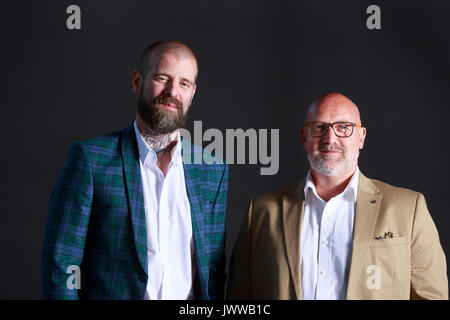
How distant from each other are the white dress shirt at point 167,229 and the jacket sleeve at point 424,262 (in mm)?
1016

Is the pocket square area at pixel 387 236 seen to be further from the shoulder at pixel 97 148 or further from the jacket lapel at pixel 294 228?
the shoulder at pixel 97 148

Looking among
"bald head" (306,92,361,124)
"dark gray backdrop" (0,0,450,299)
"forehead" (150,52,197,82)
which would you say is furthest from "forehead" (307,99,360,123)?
"dark gray backdrop" (0,0,450,299)

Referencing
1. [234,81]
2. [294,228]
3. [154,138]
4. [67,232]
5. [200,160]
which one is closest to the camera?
[67,232]

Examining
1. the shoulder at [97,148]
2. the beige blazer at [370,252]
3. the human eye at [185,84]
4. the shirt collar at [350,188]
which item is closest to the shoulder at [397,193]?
the beige blazer at [370,252]

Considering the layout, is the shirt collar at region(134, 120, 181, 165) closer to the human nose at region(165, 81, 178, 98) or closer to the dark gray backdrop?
the human nose at region(165, 81, 178, 98)

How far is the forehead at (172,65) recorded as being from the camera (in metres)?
2.91

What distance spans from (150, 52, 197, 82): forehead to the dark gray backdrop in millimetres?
1314

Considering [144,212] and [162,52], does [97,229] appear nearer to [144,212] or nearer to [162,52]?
[144,212]

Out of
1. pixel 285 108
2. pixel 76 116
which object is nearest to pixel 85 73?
pixel 76 116

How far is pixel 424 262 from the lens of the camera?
111 inches

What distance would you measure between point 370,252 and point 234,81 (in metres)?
1.89

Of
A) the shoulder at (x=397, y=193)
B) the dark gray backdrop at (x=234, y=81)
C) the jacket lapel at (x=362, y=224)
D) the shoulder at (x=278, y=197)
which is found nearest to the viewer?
the jacket lapel at (x=362, y=224)

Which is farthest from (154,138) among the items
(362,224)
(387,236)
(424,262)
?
(424,262)
